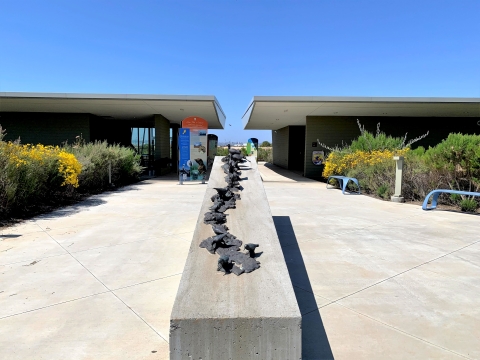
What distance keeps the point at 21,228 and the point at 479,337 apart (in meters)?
6.91

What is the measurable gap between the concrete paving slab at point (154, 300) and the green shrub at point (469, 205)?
24.6 feet

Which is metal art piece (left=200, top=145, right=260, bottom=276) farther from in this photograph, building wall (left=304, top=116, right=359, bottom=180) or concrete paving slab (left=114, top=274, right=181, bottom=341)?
building wall (left=304, top=116, right=359, bottom=180)

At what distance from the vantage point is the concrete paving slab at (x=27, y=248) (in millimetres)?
4652

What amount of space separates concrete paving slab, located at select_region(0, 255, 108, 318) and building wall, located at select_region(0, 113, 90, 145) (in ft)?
55.5

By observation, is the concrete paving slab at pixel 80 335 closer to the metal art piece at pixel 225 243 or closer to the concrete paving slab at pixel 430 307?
the metal art piece at pixel 225 243

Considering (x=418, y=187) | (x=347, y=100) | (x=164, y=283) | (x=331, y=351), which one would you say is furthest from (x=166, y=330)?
(x=347, y=100)

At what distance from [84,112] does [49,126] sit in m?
2.34

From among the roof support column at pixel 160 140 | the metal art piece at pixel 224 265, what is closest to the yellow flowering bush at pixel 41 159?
the metal art piece at pixel 224 265

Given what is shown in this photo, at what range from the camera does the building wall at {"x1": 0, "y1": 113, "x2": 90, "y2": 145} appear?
64.5 feet

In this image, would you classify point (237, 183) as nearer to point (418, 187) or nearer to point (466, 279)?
point (466, 279)

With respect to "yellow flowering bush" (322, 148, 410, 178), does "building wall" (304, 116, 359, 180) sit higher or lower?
higher

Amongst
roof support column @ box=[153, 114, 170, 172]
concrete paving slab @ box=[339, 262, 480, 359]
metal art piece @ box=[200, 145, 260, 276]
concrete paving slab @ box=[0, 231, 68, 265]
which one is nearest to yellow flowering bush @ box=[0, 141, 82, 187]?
concrete paving slab @ box=[0, 231, 68, 265]

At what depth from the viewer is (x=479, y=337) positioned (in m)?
2.80

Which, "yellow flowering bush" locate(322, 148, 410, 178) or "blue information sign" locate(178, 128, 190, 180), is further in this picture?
"blue information sign" locate(178, 128, 190, 180)
